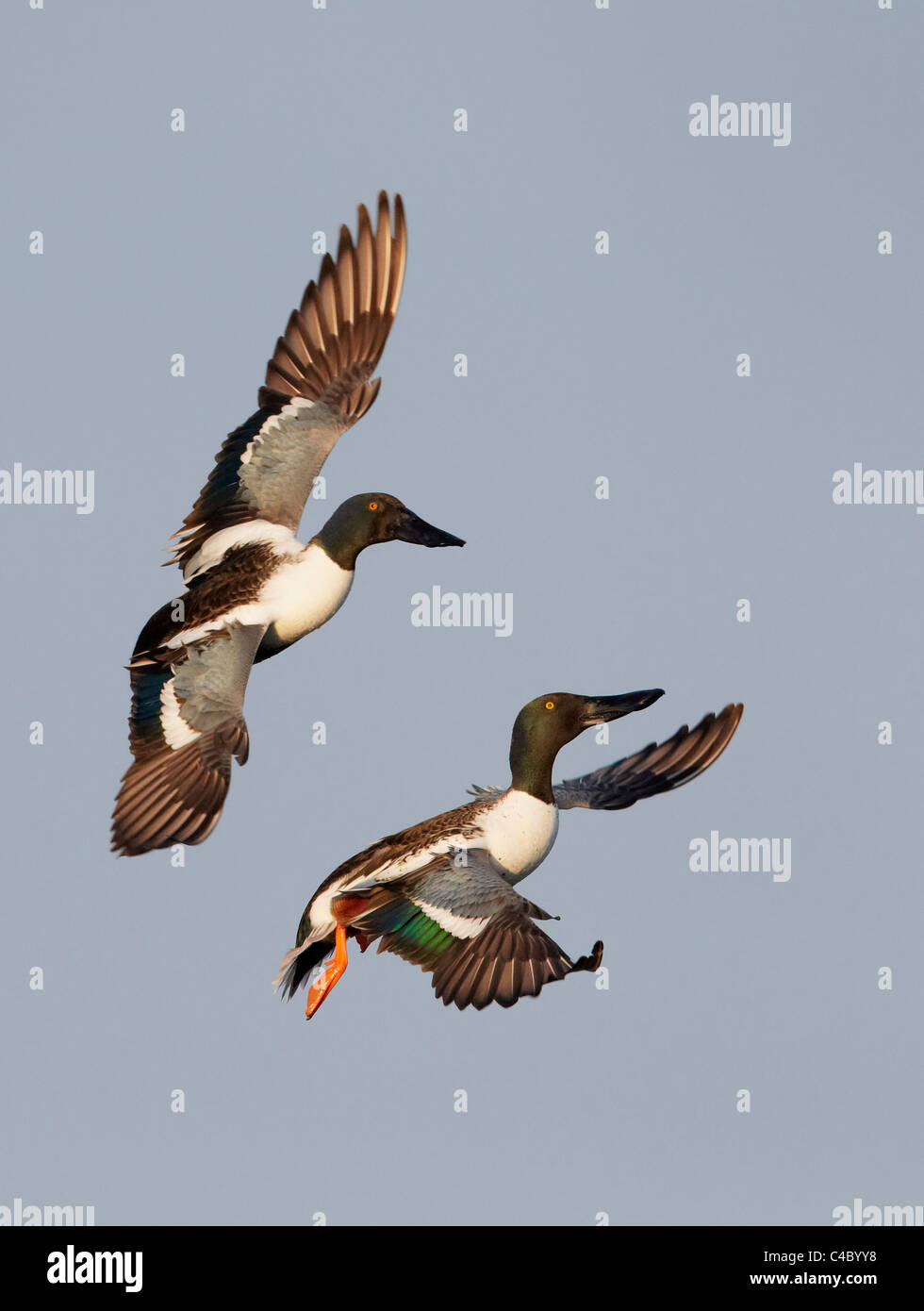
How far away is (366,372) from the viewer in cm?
1722

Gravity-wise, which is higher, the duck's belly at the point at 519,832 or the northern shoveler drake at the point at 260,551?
the northern shoveler drake at the point at 260,551

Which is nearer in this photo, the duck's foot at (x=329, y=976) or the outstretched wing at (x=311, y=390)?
the duck's foot at (x=329, y=976)

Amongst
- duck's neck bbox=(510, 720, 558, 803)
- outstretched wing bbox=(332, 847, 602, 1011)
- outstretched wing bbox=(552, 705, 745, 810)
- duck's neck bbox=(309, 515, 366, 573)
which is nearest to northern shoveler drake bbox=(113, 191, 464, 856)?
duck's neck bbox=(309, 515, 366, 573)

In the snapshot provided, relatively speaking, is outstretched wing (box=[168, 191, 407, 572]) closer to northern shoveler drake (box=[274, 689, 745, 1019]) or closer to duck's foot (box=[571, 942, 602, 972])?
northern shoveler drake (box=[274, 689, 745, 1019])

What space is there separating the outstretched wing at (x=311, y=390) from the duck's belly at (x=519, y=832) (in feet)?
8.37

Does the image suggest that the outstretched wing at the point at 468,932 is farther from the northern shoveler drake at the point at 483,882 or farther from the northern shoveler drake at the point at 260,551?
the northern shoveler drake at the point at 260,551

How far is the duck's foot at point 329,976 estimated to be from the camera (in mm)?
15297

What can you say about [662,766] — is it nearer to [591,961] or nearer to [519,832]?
[519,832]

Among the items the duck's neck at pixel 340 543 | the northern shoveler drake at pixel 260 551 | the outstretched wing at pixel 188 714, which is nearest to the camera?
the outstretched wing at pixel 188 714

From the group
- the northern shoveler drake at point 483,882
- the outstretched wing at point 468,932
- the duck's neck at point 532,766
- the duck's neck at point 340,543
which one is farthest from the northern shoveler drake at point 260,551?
the duck's neck at point 532,766

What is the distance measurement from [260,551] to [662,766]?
309 cm

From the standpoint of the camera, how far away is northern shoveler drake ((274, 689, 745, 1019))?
46.9ft

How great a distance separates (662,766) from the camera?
674 inches

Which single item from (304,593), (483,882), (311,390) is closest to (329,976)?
(483,882)
